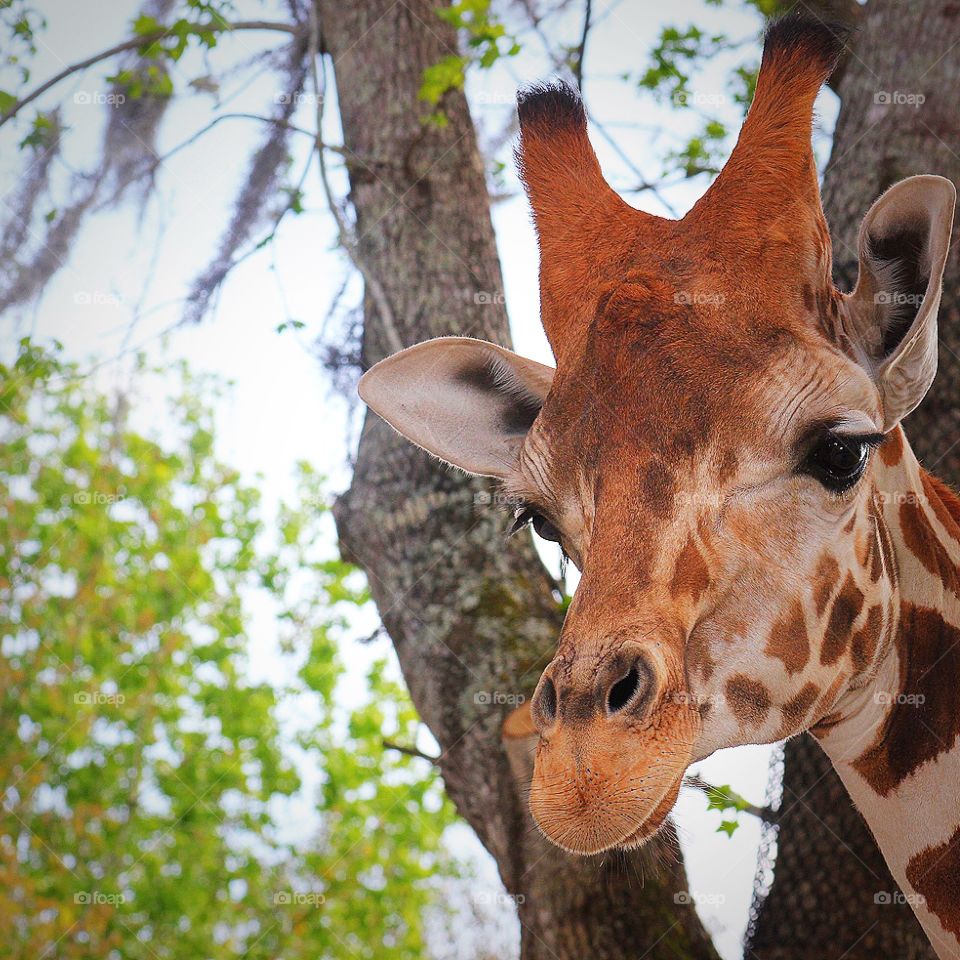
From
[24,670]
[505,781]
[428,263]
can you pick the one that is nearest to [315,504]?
[24,670]

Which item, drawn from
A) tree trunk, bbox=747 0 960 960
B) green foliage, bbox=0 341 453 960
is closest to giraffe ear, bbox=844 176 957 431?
tree trunk, bbox=747 0 960 960

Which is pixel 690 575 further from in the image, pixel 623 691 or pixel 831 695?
pixel 831 695

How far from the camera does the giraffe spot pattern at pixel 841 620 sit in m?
2.54

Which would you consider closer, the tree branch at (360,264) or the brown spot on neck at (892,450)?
Result: the brown spot on neck at (892,450)

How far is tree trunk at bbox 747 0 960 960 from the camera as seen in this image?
3738 mm

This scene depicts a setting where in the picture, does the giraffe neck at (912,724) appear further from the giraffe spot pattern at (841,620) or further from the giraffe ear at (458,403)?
the giraffe ear at (458,403)

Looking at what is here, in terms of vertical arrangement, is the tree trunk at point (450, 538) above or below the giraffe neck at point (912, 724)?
above

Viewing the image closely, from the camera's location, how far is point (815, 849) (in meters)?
3.89

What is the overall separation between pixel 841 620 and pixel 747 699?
38 centimetres

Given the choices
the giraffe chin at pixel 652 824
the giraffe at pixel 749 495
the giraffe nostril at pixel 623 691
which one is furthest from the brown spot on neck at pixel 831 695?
the giraffe nostril at pixel 623 691

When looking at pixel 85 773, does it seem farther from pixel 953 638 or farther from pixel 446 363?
pixel 953 638

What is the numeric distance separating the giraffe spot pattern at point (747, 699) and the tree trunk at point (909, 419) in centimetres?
176

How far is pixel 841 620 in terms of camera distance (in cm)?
257

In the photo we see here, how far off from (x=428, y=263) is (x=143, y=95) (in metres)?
2.59
